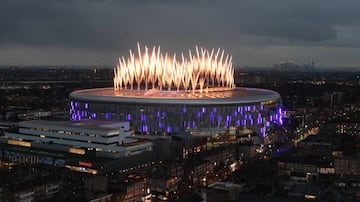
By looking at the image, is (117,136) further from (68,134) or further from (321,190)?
(321,190)

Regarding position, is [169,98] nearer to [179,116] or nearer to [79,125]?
[179,116]

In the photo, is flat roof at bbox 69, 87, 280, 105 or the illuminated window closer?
the illuminated window

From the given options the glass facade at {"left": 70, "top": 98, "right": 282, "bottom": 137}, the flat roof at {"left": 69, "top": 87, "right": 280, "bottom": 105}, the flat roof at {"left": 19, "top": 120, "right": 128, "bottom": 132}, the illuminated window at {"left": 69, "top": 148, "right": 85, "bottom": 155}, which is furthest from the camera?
the flat roof at {"left": 69, "top": 87, "right": 280, "bottom": 105}

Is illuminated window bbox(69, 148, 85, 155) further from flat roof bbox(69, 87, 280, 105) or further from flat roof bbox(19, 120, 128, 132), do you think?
flat roof bbox(69, 87, 280, 105)

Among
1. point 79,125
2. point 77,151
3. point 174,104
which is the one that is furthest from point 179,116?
point 77,151

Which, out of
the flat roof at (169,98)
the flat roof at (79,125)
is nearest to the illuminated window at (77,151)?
the flat roof at (79,125)

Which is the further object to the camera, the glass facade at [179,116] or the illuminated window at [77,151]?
the glass facade at [179,116]

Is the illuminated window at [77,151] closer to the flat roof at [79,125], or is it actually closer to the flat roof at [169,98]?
the flat roof at [79,125]

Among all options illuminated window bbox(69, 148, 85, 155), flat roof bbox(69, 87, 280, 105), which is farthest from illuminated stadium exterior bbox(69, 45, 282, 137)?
illuminated window bbox(69, 148, 85, 155)
